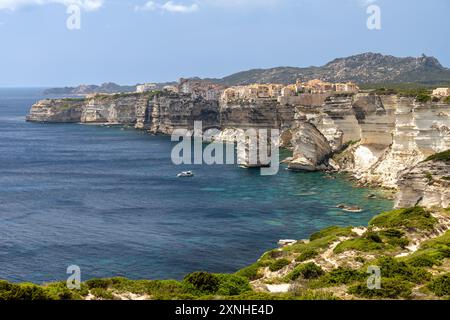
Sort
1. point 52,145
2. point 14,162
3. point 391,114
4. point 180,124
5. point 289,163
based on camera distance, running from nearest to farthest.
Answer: point 391,114 → point 289,163 → point 14,162 → point 52,145 → point 180,124

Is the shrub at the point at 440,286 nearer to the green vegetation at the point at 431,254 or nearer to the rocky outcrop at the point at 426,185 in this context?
the green vegetation at the point at 431,254

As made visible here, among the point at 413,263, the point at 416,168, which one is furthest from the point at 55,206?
the point at 413,263

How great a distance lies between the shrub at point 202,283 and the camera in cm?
2343

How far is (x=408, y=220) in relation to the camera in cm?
3969

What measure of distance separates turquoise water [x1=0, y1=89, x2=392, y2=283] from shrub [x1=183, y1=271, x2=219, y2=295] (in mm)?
18292

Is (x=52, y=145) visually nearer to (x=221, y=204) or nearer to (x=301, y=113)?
(x=301, y=113)

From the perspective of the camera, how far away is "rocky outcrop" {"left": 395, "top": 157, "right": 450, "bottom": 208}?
52344 mm

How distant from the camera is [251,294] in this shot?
20.5 m

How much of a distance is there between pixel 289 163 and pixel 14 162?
50178 mm

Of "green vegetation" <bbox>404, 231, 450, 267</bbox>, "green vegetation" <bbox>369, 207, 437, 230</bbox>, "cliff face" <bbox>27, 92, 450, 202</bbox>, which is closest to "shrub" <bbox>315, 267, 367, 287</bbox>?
"green vegetation" <bbox>404, 231, 450, 267</bbox>

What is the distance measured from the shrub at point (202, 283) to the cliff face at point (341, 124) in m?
44.1

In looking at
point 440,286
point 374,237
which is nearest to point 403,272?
point 440,286

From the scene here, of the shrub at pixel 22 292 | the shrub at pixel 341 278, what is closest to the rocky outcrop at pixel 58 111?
the shrub at pixel 341 278

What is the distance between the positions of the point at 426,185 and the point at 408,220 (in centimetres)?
1588
